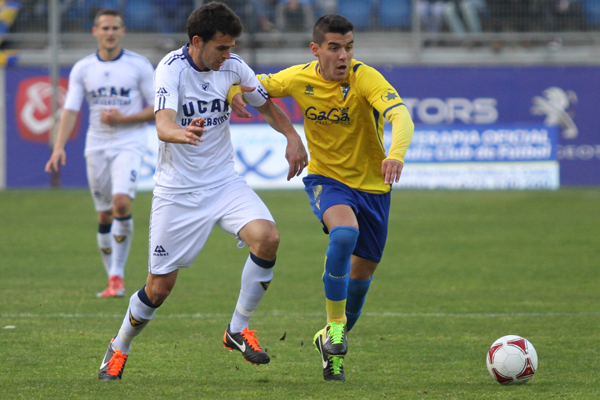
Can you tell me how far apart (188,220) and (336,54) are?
56.3 inches

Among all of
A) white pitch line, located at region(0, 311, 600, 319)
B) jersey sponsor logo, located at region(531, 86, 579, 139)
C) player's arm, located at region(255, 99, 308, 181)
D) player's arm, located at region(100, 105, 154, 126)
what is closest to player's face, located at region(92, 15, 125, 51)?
player's arm, located at region(100, 105, 154, 126)

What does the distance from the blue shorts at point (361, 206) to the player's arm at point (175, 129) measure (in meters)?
1.17

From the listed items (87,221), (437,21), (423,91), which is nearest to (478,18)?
(437,21)

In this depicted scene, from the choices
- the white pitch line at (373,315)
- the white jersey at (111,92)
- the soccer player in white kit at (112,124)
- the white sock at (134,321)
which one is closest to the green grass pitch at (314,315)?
the white pitch line at (373,315)

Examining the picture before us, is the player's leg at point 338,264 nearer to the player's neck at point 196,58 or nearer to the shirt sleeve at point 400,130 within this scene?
the shirt sleeve at point 400,130

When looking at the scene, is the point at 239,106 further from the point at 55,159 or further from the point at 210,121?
the point at 55,159

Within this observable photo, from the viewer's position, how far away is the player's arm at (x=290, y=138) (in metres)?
5.22

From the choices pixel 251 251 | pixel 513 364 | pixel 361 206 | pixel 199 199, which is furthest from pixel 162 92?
pixel 513 364

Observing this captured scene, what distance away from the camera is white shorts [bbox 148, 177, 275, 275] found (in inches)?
189

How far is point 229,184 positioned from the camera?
16.5ft

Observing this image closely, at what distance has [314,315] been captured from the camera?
22.6 feet

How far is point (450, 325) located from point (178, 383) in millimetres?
2685

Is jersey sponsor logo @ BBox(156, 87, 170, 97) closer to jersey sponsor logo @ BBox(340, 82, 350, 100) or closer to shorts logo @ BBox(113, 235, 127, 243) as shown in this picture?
jersey sponsor logo @ BBox(340, 82, 350, 100)

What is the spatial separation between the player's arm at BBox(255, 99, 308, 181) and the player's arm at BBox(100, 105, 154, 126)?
2.65 metres
